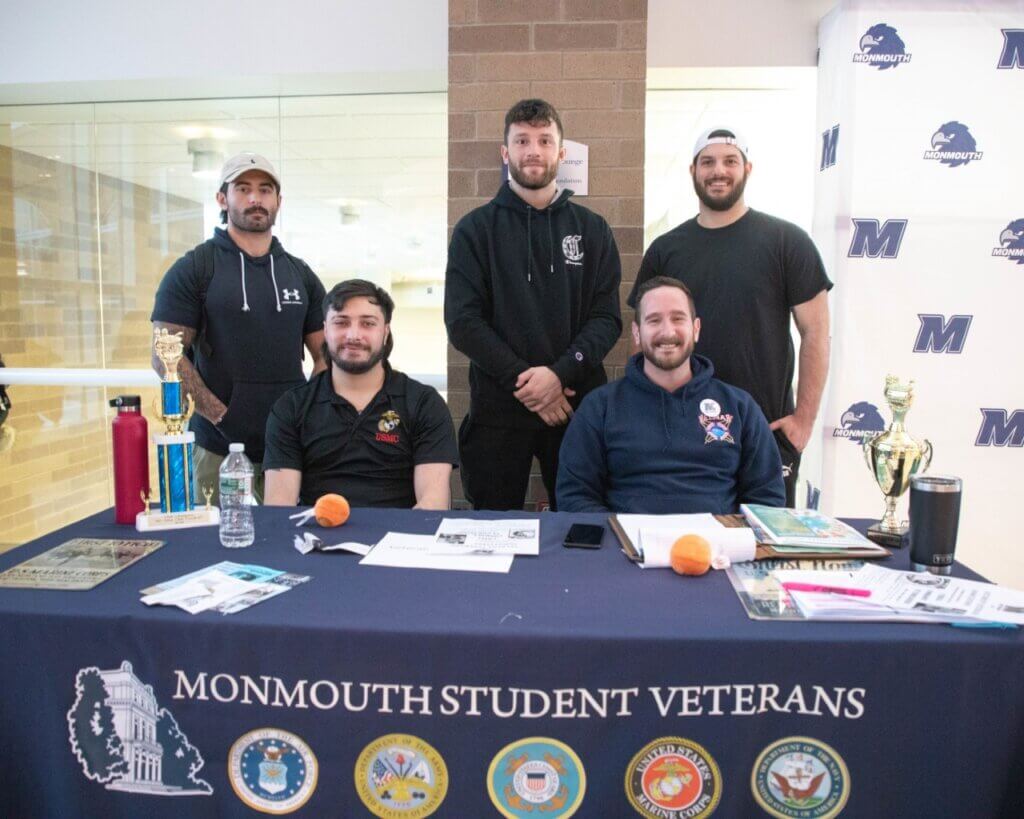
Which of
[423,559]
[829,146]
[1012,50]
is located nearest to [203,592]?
[423,559]

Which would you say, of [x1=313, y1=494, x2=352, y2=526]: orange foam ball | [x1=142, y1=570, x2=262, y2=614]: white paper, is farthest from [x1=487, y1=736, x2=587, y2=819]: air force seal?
[x1=313, y1=494, x2=352, y2=526]: orange foam ball

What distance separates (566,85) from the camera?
303 centimetres

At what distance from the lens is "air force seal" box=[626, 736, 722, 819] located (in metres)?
1.09

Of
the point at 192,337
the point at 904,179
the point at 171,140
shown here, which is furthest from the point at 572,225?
the point at 171,140

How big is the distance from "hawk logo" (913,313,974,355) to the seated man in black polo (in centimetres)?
222

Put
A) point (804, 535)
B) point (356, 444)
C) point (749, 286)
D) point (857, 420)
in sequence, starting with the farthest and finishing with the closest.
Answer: point (857, 420) → point (749, 286) → point (356, 444) → point (804, 535)

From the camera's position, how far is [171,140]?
13.4 ft

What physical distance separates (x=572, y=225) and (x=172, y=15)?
2.28m

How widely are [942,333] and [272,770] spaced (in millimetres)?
3143

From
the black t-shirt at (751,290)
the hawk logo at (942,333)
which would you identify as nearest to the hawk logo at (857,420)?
the hawk logo at (942,333)

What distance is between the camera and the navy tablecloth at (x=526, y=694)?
1.08 m

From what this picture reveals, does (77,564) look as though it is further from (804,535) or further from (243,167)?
(243,167)

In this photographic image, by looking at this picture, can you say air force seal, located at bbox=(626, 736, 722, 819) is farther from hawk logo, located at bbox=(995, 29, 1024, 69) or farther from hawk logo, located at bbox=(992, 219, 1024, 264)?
hawk logo, located at bbox=(995, 29, 1024, 69)

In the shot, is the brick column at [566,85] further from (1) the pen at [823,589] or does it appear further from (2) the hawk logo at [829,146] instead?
(1) the pen at [823,589]
